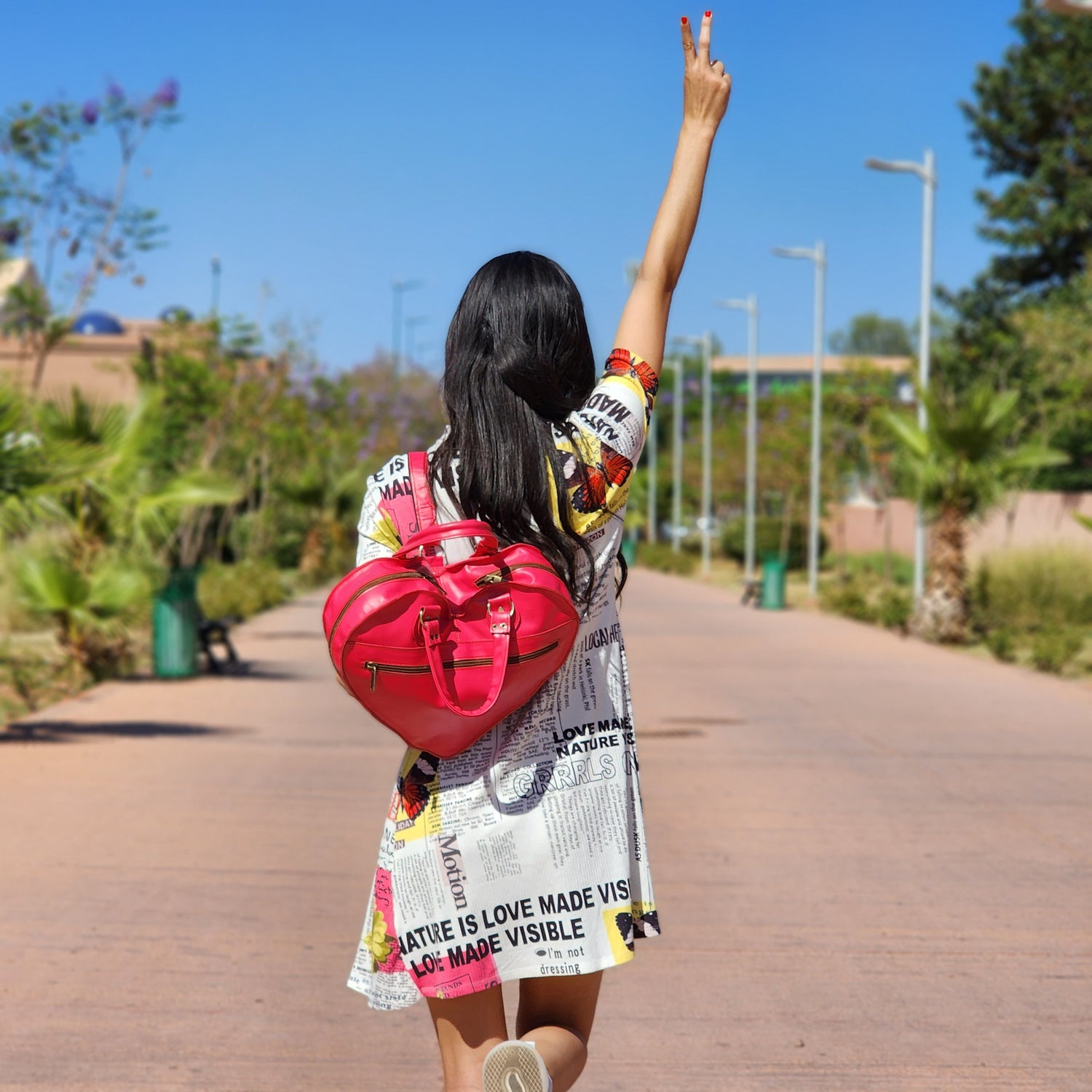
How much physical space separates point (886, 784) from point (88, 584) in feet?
22.6

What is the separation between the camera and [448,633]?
2346mm

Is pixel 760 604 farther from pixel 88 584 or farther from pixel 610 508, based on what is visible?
pixel 610 508

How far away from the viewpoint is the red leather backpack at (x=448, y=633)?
2.31 meters

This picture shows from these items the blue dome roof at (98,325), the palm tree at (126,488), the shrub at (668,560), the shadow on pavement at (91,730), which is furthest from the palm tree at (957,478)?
the blue dome roof at (98,325)

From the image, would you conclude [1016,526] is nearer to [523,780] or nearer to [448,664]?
[523,780]

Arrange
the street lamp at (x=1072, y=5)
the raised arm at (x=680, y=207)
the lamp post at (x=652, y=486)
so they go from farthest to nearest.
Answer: the lamp post at (x=652, y=486), the street lamp at (x=1072, y=5), the raised arm at (x=680, y=207)

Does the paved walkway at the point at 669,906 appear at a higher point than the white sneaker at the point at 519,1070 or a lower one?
lower

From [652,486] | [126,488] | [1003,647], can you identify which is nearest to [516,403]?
[126,488]

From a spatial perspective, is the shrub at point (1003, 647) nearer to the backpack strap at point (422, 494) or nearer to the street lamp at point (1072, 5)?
the street lamp at point (1072, 5)

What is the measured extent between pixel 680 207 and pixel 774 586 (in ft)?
79.2

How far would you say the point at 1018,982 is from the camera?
5012 millimetres

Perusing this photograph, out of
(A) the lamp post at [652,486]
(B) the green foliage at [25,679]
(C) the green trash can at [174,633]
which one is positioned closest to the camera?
(B) the green foliage at [25,679]

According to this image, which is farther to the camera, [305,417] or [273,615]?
[305,417]

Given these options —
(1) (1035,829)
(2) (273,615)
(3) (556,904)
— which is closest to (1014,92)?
(2) (273,615)
